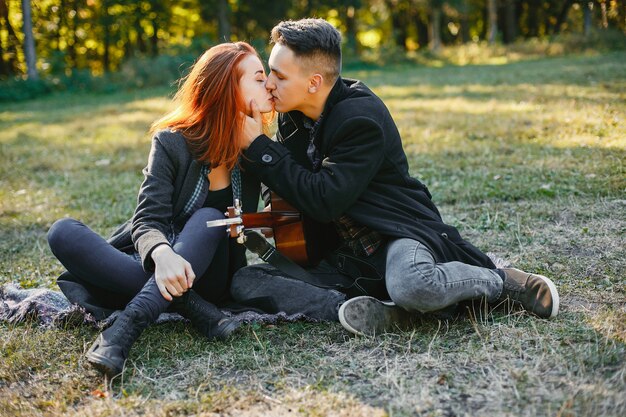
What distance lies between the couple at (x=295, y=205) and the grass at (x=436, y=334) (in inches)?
6.1

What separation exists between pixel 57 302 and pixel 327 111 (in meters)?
1.63

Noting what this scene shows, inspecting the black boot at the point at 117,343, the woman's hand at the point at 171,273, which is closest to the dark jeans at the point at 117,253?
the woman's hand at the point at 171,273

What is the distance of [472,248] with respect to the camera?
308cm

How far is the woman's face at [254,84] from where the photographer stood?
9.78ft

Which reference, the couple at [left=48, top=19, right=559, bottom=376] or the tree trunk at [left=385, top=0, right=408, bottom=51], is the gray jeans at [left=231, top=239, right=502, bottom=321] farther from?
the tree trunk at [left=385, top=0, right=408, bottom=51]

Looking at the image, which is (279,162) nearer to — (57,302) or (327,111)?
(327,111)

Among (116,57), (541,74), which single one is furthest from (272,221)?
(116,57)

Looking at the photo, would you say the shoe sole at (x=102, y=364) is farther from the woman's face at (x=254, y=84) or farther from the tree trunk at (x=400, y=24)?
the tree trunk at (x=400, y=24)

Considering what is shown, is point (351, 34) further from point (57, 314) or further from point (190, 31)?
point (57, 314)

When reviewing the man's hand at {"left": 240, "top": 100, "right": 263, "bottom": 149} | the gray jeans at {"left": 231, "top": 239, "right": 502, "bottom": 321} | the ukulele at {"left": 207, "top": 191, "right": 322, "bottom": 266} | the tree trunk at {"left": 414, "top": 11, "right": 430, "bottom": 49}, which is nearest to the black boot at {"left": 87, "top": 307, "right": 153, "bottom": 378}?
the ukulele at {"left": 207, "top": 191, "right": 322, "bottom": 266}

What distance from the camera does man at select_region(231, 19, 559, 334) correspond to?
9.02 ft

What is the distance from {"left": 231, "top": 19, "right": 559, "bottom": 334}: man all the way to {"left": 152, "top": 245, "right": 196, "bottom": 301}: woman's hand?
55 centimetres

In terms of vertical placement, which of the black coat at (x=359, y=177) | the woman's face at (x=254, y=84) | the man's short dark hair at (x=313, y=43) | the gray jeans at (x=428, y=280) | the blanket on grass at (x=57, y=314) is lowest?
the blanket on grass at (x=57, y=314)

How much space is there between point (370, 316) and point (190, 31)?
35.4 m
